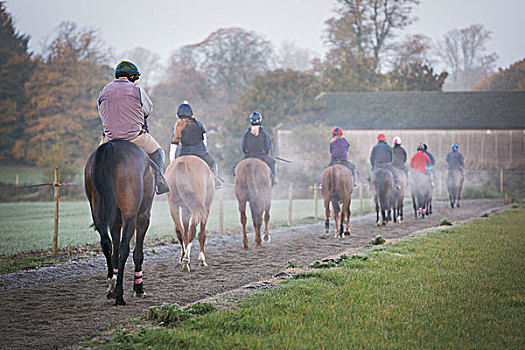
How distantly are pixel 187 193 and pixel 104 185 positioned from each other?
2.76m

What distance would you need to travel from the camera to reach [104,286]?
773 cm

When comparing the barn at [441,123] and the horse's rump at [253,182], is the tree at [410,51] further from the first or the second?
the horse's rump at [253,182]

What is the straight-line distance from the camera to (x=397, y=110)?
50312mm

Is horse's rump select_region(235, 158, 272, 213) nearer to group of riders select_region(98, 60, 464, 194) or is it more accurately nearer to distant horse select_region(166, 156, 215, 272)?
group of riders select_region(98, 60, 464, 194)

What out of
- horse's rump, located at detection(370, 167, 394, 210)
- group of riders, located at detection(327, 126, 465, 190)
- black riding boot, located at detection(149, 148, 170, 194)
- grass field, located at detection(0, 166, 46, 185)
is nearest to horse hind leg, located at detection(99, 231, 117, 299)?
black riding boot, located at detection(149, 148, 170, 194)

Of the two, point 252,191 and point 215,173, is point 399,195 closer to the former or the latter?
point 252,191

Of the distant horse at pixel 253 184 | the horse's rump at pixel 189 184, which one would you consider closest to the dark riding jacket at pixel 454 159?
the distant horse at pixel 253 184

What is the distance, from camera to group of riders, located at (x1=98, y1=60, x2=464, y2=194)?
7285 millimetres

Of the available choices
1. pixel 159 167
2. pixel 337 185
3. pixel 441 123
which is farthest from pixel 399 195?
pixel 441 123

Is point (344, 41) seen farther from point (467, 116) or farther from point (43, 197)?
point (43, 197)

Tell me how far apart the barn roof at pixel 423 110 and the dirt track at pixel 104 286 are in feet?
122

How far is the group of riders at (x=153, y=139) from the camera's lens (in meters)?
7.29

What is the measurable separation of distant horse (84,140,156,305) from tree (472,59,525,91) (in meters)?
66.5

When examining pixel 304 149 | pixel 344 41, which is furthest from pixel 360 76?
pixel 304 149
